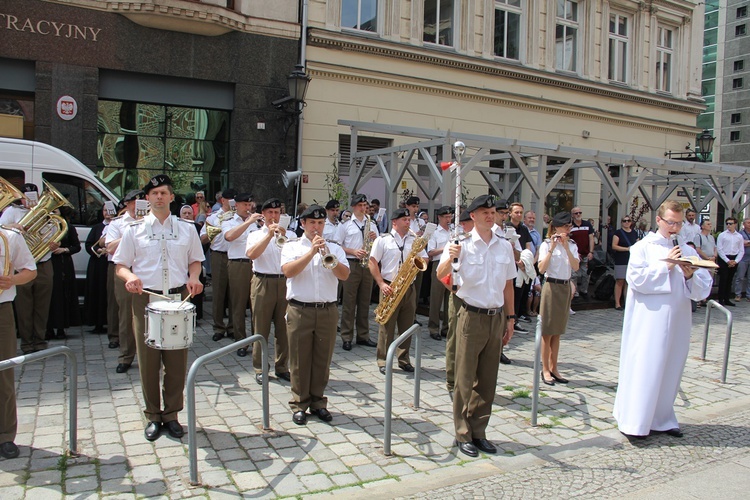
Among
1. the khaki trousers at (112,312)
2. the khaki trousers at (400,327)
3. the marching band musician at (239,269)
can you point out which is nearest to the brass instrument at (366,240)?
the khaki trousers at (400,327)

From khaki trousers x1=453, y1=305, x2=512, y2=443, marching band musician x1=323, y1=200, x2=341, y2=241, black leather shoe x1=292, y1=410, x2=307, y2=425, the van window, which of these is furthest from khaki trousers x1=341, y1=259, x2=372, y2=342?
the van window

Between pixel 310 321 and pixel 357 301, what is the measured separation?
3.59 meters

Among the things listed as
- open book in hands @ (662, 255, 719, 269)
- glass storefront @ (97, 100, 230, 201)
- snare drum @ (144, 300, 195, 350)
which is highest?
glass storefront @ (97, 100, 230, 201)

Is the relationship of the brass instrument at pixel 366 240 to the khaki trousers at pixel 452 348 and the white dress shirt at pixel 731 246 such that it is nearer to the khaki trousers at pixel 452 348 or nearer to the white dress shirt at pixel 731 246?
the khaki trousers at pixel 452 348

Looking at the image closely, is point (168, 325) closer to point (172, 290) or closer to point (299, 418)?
point (172, 290)

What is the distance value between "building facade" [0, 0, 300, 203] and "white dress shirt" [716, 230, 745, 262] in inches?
436

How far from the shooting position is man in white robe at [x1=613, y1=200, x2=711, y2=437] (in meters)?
5.59

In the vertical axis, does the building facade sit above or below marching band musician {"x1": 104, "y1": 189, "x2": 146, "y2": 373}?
above

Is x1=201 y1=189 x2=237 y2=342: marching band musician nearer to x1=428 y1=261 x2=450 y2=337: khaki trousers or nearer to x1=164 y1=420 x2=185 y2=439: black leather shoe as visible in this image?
x1=428 y1=261 x2=450 y2=337: khaki trousers

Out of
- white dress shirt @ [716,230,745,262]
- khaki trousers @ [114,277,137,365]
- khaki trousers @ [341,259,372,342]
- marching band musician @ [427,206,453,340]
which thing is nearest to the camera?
khaki trousers @ [114,277,137,365]

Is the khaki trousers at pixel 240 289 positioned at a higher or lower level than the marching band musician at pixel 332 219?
lower

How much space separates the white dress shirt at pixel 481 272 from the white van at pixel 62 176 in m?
6.87

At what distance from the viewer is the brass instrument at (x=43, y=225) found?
21.9 ft

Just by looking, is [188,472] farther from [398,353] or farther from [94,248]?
[94,248]
